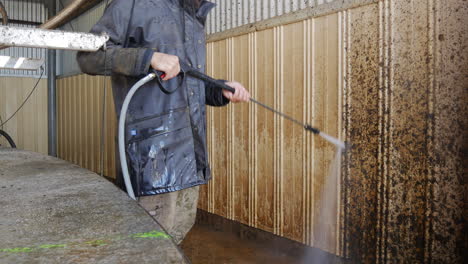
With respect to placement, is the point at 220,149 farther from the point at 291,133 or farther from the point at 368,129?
the point at 368,129

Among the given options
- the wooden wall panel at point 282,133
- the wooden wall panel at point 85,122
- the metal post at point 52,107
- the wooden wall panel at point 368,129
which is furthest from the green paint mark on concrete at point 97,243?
the metal post at point 52,107

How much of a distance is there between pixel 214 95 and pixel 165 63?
0.64 m

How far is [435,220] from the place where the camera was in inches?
95.1

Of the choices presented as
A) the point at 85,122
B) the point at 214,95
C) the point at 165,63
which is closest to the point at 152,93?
the point at 165,63

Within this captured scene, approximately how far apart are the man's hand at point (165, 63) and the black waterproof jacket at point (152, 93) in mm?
32

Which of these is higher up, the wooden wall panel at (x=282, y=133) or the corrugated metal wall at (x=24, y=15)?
the corrugated metal wall at (x=24, y=15)

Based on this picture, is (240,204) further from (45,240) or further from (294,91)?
(45,240)

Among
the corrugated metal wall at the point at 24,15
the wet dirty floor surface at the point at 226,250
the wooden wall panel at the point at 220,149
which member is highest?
the corrugated metal wall at the point at 24,15

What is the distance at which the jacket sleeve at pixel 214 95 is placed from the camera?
2.41 meters

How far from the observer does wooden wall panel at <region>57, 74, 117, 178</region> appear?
23.1 ft

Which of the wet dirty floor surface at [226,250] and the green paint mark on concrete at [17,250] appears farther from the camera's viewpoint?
the wet dirty floor surface at [226,250]

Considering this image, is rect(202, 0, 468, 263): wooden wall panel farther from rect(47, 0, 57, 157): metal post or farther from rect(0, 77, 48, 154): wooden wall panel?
rect(0, 77, 48, 154): wooden wall panel

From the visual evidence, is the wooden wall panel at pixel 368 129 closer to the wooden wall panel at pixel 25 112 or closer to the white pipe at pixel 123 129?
the white pipe at pixel 123 129

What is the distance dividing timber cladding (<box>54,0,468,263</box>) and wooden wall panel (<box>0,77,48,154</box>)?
274 inches
